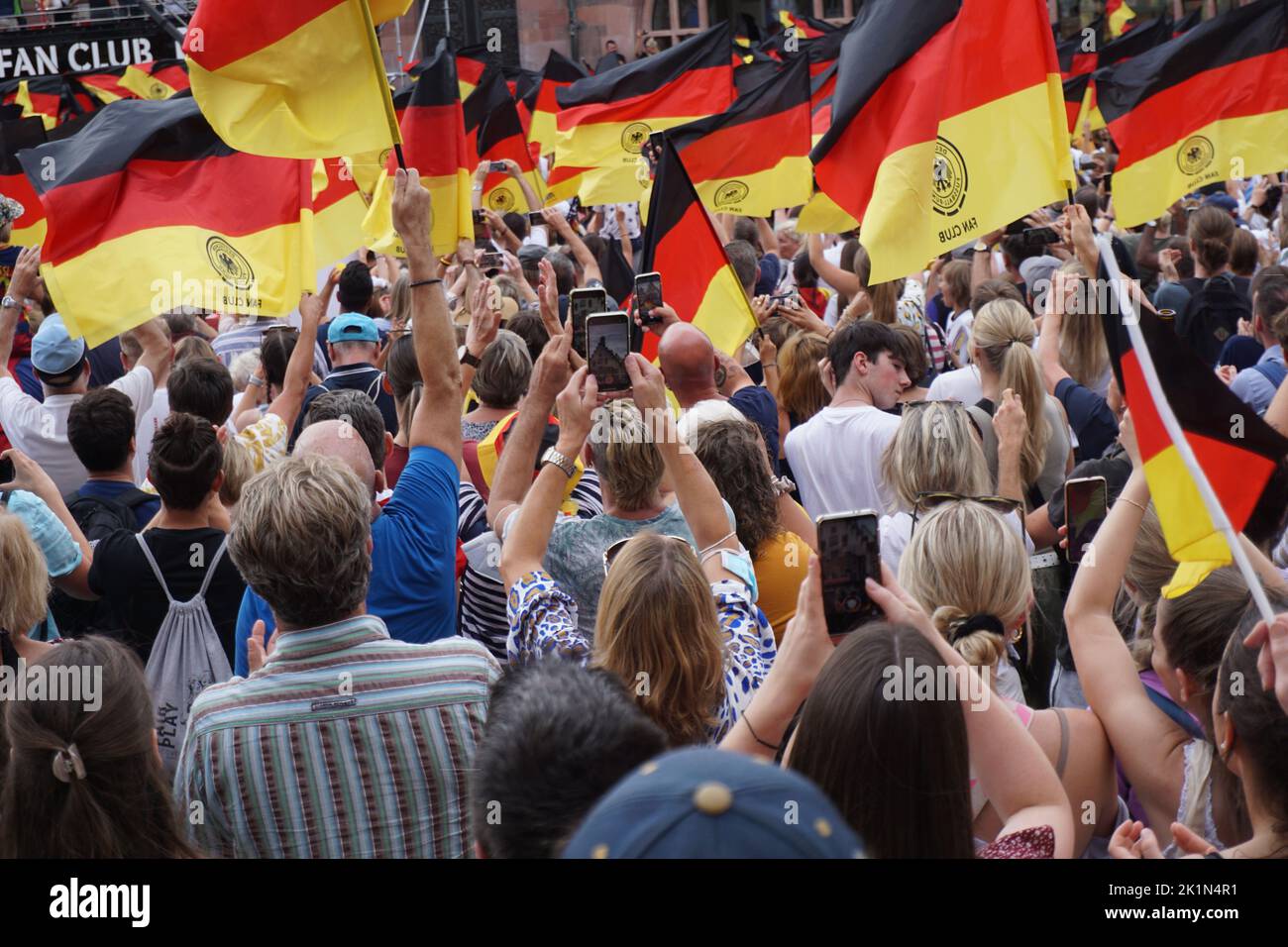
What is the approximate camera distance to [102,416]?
15.5 feet

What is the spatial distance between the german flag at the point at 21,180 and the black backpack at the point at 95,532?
5.03 meters

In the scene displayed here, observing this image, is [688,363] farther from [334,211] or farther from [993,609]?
[334,211]

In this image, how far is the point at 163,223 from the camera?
623 centimetres

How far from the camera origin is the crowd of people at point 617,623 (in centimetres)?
215

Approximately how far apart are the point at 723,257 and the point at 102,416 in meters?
2.73

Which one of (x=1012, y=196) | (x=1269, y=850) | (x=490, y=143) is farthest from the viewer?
(x=490, y=143)

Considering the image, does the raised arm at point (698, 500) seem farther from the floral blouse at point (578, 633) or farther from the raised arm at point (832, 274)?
the raised arm at point (832, 274)

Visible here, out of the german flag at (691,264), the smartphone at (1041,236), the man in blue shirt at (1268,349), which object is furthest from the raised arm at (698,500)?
the smartphone at (1041,236)

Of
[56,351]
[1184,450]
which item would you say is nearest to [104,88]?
[56,351]

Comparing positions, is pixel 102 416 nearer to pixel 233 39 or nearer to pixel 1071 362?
pixel 233 39

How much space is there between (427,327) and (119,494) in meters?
1.53

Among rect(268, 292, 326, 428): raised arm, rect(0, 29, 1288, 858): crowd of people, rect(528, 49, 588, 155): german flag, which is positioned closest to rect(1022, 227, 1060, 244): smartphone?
rect(0, 29, 1288, 858): crowd of people

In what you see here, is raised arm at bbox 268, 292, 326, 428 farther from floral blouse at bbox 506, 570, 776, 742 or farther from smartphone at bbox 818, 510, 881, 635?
smartphone at bbox 818, 510, 881, 635
